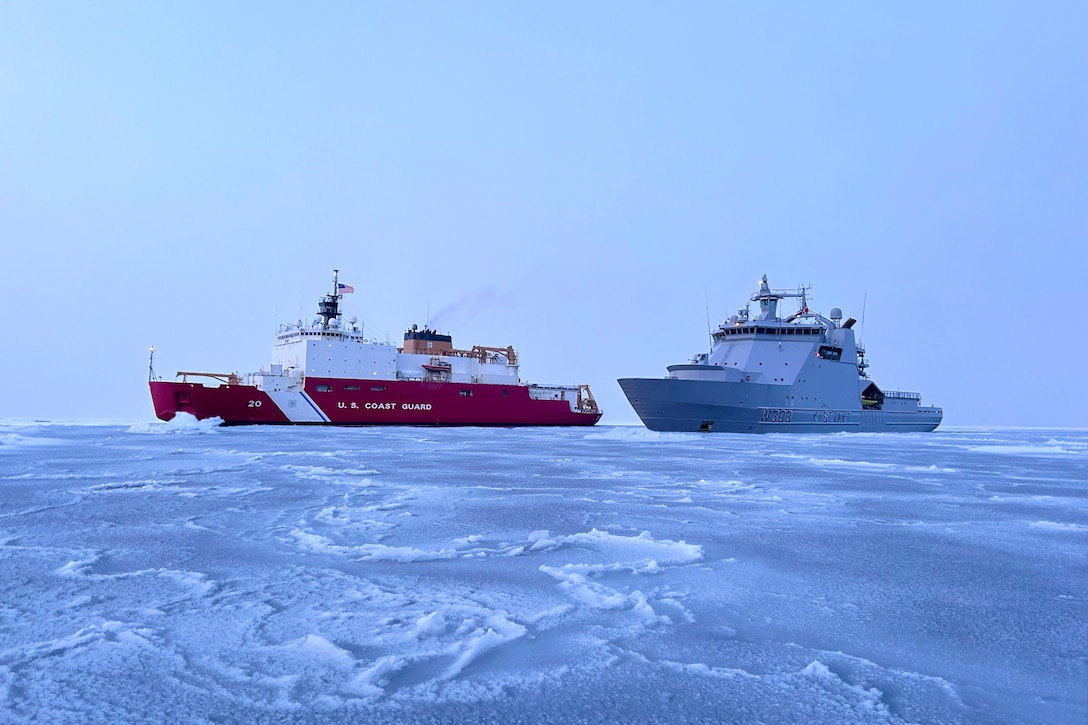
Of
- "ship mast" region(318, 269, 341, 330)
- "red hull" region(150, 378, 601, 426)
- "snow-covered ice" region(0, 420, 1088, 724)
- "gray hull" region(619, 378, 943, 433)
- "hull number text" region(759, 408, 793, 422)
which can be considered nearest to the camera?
"snow-covered ice" region(0, 420, 1088, 724)

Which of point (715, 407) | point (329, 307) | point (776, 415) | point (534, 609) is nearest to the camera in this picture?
point (534, 609)

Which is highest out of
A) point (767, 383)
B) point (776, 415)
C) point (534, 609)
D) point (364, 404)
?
point (767, 383)

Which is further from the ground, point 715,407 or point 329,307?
point 329,307

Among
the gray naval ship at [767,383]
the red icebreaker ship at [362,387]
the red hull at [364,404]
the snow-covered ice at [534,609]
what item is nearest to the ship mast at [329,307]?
the red icebreaker ship at [362,387]

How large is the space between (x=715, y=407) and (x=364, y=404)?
1706 centimetres

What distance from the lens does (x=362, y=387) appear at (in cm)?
3234

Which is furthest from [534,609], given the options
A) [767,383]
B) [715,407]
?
[767,383]

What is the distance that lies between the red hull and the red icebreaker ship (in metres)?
0.05

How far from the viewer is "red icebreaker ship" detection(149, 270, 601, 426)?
29812 millimetres

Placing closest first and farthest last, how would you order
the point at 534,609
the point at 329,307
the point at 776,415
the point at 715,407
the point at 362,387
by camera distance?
the point at 534,609 < the point at 715,407 < the point at 776,415 < the point at 362,387 < the point at 329,307

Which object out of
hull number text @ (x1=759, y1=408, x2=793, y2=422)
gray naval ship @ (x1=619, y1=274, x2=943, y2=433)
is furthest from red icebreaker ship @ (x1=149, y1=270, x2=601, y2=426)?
hull number text @ (x1=759, y1=408, x2=793, y2=422)

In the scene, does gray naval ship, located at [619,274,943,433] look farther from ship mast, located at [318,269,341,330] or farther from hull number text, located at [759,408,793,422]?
ship mast, located at [318,269,341,330]

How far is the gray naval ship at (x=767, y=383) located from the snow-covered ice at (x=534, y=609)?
1837 centimetres

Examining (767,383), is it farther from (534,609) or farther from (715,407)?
(534,609)
